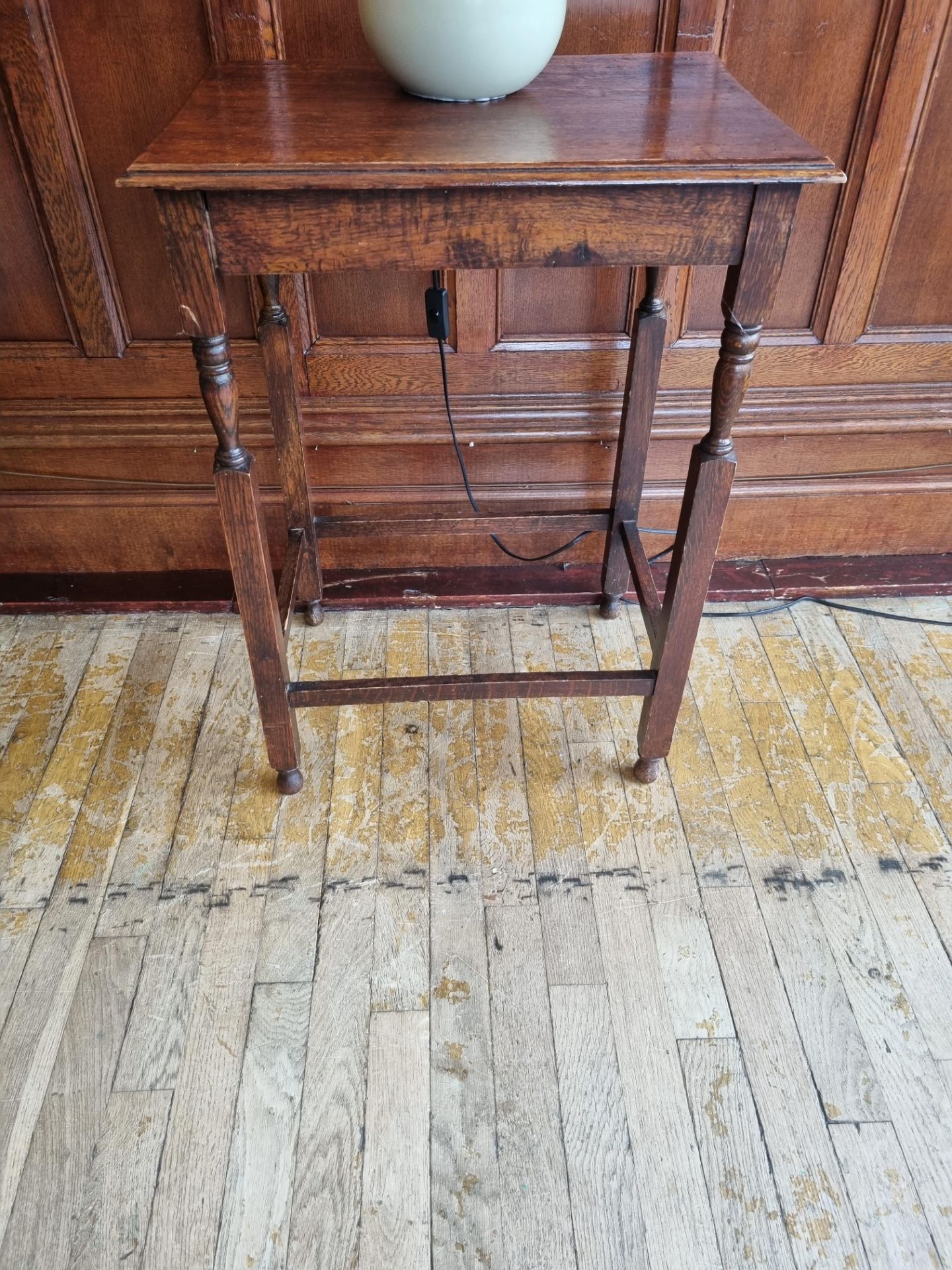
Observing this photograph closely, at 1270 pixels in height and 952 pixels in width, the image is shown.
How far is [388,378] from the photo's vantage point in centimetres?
165

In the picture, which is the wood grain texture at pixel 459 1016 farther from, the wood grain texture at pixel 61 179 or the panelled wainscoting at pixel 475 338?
the wood grain texture at pixel 61 179

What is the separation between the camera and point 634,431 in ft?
5.11

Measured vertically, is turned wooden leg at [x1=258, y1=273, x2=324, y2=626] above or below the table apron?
below

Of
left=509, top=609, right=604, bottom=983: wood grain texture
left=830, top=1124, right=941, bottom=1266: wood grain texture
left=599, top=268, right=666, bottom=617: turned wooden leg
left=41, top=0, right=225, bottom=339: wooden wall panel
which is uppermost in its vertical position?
left=41, top=0, right=225, bottom=339: wooden wall panel

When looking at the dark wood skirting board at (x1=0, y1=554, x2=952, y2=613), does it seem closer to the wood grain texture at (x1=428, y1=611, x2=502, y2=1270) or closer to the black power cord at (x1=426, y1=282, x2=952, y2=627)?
the black power cord at (x1=426, y1=282, x2=952, y2=627)

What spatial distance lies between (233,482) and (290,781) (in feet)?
1.67

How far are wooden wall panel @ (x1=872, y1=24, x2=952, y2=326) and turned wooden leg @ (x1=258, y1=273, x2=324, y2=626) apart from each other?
3.38ft

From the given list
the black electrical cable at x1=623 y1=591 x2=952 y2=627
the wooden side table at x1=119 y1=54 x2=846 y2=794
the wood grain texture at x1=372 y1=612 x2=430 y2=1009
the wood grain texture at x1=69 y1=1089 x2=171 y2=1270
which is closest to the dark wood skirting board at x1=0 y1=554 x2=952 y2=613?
the black electrical cable at x1=623 y1=591 x2=952 y2=627

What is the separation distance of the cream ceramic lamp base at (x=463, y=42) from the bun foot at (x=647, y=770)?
0.94 m

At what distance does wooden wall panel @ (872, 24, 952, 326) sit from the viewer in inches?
57.1

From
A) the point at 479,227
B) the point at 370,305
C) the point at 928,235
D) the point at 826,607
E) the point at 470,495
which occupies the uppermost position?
the point at 479,227

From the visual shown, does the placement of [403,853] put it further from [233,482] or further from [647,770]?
[233,482]

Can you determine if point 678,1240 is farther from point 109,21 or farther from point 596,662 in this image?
point 109,21

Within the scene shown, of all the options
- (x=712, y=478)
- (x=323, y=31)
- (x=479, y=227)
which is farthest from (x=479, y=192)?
(x=323, y=31)
